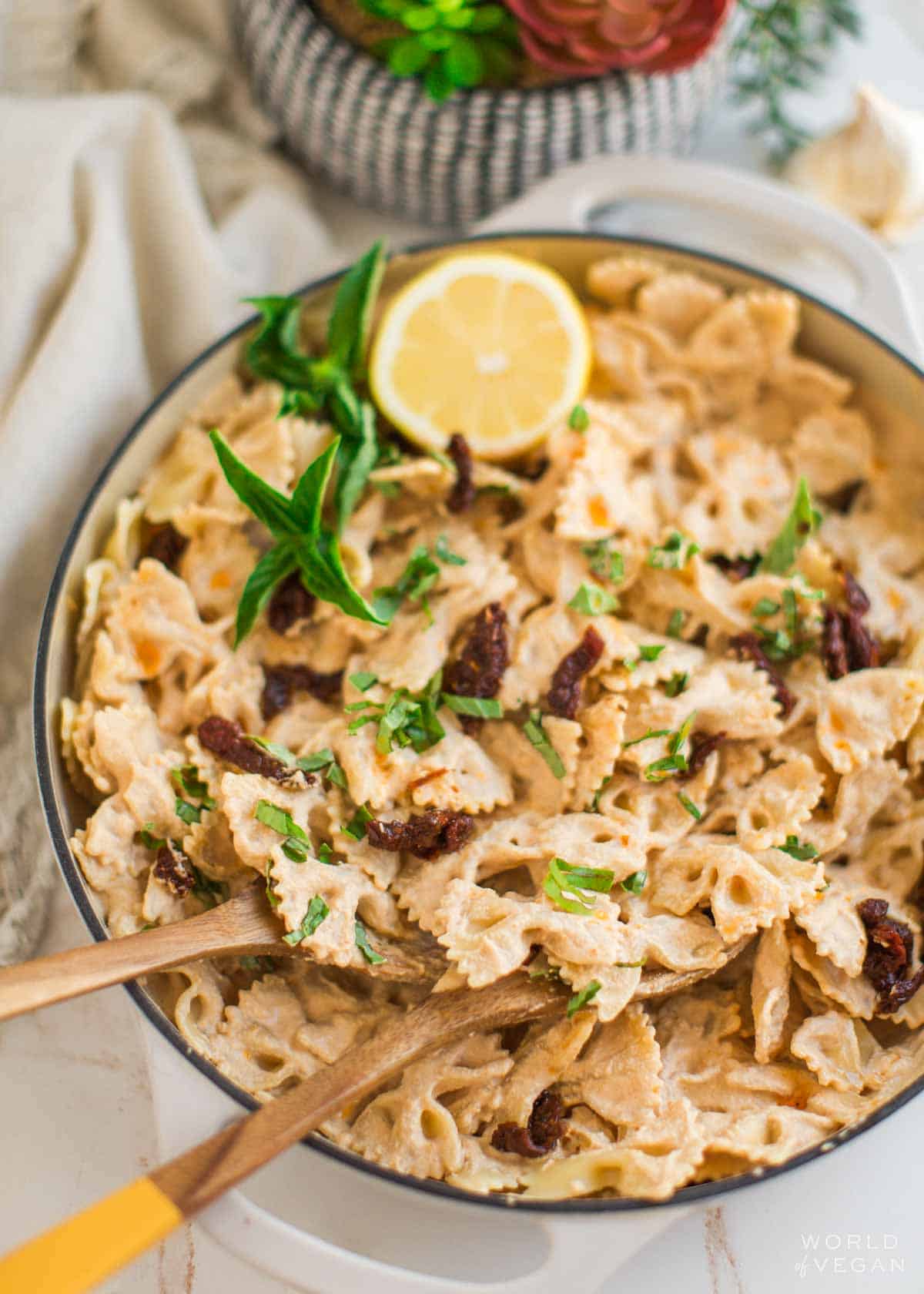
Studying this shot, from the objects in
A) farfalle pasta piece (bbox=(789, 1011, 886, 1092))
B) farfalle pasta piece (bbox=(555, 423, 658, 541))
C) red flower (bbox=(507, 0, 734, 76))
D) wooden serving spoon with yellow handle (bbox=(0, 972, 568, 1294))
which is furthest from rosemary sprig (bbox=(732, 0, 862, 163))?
wooden serving spoon with yellow handle (bbox=(0, 972, 568, 1294))

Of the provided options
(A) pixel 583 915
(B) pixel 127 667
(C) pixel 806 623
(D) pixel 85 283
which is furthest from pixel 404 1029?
(D) pixel 85 283

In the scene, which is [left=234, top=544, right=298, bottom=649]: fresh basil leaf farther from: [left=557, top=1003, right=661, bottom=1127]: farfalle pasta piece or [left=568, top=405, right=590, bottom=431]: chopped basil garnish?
[left=557, top=1003, right=661, bottom=1127]: farfalle pasta piece

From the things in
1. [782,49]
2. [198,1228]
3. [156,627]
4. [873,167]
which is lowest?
[198,1228]

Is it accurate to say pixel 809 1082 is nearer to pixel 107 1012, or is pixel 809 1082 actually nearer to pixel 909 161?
pixel 107 1012

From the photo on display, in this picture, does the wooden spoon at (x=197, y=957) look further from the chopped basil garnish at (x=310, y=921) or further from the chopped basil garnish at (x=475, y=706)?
the chopped basil garnish at (x=475, y=706)

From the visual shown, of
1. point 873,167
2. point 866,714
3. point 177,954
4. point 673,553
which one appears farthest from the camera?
point 873,167

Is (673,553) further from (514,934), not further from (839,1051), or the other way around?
(839,1051)

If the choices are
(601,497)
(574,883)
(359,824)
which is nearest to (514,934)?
(574,883)

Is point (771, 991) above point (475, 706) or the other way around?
the other way around
